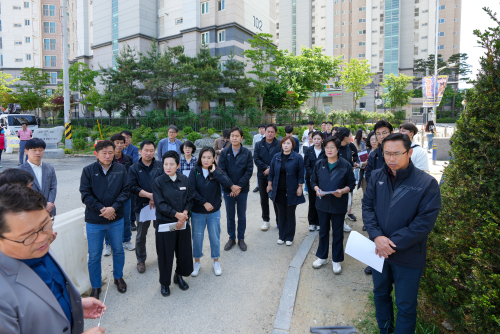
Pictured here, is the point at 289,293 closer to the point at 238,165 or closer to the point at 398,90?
the point at 238,165

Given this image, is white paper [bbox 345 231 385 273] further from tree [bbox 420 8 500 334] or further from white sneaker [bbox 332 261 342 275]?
white sneaker [bbox 332 261 342 275]

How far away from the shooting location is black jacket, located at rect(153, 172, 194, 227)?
4.13 meters

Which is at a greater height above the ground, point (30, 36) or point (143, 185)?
point (30, 36)

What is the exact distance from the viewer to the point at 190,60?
2342 centimetres

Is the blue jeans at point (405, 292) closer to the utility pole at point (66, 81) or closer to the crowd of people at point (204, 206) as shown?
the crowd of people at point (204, 206)

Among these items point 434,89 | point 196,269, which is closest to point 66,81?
point 196,269

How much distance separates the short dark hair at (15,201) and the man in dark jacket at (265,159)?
212 inches

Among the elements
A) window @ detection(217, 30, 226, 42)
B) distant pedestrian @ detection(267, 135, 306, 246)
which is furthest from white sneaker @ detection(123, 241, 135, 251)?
window @ detection(217, 30, 226, 42)

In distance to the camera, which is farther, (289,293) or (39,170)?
(39,170)

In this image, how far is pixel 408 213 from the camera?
279 cm

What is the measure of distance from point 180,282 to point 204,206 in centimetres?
116

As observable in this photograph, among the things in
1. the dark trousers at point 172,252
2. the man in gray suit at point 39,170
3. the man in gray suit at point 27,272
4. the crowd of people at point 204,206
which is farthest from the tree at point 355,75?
the man in gray suit at point 27,272

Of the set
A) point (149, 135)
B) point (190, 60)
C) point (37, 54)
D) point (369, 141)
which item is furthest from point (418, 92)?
point (37, 54)

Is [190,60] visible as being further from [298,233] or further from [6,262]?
[6,262]
